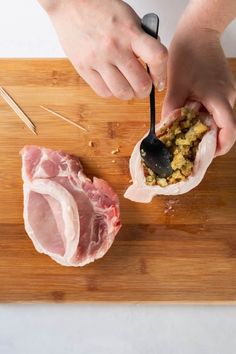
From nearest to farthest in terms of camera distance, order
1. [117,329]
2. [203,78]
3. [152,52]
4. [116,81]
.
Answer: [152,52] → [116,81] → [203,78] → [117,329]

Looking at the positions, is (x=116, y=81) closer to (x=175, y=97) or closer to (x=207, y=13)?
(x=175, y=97)

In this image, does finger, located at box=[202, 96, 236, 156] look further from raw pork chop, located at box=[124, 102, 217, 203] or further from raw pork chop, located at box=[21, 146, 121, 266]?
raw pork chop, located at box=[21, 146, 121, 266]

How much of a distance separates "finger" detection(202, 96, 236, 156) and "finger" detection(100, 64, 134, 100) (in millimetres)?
212

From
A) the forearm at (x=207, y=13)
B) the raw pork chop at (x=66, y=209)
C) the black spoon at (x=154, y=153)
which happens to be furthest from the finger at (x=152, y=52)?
the raw pork chop at (x=66, y=209)

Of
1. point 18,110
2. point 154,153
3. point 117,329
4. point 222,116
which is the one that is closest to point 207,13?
point 222,116

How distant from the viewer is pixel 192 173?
141cm

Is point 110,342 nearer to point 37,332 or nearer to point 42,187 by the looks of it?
point 37,332

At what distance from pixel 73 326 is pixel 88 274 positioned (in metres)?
0.16

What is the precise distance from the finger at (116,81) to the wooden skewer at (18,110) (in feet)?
1.18

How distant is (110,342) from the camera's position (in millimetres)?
1556

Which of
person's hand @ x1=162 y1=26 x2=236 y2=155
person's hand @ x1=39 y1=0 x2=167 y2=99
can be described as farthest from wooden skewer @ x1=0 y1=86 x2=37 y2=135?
person's hand @ x1=162 y1=26 x2=236 y2=155

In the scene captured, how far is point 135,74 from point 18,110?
49 cm

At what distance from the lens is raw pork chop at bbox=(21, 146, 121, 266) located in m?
1.51

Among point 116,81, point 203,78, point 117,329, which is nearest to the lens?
point 116,81
